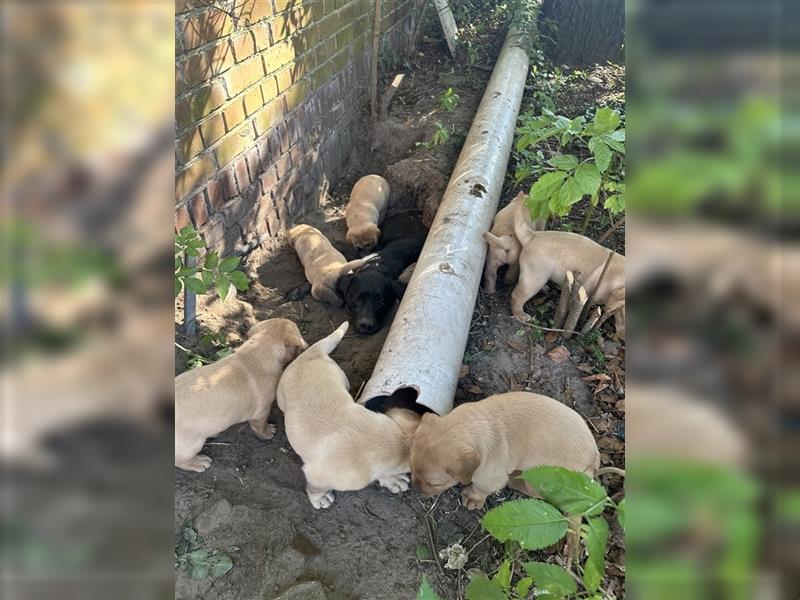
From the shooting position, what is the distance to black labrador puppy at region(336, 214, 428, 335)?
405cm

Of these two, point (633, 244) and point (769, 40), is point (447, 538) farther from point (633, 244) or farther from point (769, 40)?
point (769, 40)

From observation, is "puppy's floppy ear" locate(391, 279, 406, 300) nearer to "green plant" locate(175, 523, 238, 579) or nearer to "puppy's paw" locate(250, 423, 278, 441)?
"puppy's paw" locate(250, 423, 278, 441)

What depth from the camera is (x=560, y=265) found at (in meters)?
3.71

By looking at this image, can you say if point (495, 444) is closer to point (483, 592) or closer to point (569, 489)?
point (483, 592)

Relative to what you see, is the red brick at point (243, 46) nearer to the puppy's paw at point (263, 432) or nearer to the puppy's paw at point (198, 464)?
the puppy's paw at point (263, 432)

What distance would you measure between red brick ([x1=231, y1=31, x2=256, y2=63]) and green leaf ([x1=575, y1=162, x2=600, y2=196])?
8.66 ft

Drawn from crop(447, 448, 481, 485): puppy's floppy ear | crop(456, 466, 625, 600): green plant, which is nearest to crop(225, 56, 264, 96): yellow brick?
crop(447, 448, 481, 485): puppy's floppy ear

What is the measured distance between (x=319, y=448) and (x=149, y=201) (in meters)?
2.30

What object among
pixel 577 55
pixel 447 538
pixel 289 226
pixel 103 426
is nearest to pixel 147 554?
pixel 103 426

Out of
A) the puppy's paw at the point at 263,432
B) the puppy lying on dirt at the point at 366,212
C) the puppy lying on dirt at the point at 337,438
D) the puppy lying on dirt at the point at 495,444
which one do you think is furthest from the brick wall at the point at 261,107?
the puppy lying on dirt at the point at 495,444

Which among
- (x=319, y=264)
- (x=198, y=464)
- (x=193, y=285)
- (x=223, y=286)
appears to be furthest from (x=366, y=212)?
(x=198, y=464)

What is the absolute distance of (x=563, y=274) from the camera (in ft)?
12.2

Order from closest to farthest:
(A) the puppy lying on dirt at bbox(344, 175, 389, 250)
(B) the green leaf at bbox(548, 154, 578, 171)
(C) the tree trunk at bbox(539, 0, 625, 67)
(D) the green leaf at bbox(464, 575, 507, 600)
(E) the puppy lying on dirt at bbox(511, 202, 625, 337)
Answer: (D) the green leaf at bbox(464, 575, 507, 600) < (B) the green leaf at bbox(548, 154, 578, 171) < (E) the puppy lying on dirt at bbox(511, 202, 625, 337) < (A) the puppy lying on dirt at bbox(344, 175, 389, 250) < (C) the tree trunk at bbox(539, 0, 625, 67)

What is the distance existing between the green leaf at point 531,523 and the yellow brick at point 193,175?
2917 mm
